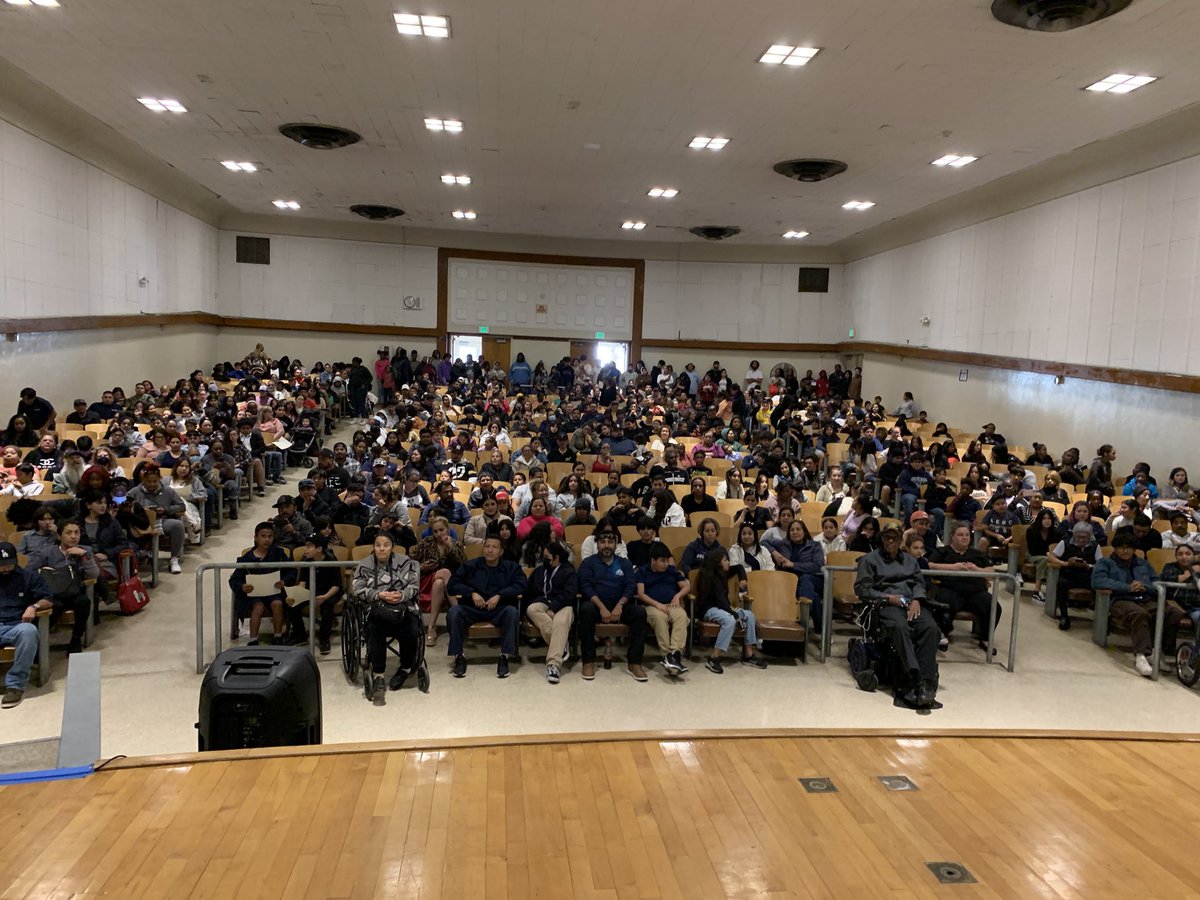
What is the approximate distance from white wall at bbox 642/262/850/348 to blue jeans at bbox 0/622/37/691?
1825cm

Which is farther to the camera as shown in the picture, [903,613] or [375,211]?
[375,211]

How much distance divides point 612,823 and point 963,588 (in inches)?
174

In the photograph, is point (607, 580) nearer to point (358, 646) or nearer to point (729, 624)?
point (729, 624)

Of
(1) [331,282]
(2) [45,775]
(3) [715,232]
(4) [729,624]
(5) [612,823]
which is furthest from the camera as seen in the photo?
(1) [331,282]

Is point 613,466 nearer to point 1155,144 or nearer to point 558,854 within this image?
point 558,854

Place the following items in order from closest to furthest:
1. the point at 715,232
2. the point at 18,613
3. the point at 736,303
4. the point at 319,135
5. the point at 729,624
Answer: the point at 18,613 < the point at 729,624 < the point at 319,135 < the point at 715,232 < the point at 736,303

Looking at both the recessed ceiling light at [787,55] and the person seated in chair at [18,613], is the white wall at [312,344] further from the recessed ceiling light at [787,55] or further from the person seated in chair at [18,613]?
the person seated in chair at [18,613]

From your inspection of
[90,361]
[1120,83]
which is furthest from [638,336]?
[1120,83]

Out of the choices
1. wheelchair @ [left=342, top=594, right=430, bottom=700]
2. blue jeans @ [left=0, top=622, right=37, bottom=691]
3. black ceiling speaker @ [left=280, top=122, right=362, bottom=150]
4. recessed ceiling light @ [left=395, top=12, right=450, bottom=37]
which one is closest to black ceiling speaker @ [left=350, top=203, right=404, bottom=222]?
black ceiling speaker @ [left=280, top=122, right=362, bottom=150]

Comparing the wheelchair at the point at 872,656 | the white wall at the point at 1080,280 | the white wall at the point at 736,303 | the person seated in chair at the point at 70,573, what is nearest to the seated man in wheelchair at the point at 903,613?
the wheelchair at the point at 872,656

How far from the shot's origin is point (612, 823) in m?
3.50

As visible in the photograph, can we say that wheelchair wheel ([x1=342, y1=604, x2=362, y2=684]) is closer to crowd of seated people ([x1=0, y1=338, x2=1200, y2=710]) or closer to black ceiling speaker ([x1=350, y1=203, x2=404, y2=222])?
crowd of seated people ([x1=0, y1=338, x2=1200, y2=710])

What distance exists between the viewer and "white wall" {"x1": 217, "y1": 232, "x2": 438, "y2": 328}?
2070 cm

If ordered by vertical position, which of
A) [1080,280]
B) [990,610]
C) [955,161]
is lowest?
[990,610]
